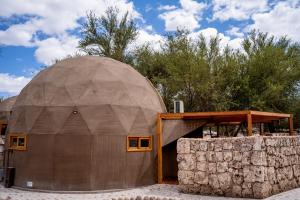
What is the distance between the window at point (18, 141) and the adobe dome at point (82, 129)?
8.3 inches

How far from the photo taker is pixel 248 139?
986 cm

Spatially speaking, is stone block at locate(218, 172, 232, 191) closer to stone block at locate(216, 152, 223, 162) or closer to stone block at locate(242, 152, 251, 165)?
stone block at locate(216, 152, 223, 162)

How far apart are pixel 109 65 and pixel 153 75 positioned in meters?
11.6

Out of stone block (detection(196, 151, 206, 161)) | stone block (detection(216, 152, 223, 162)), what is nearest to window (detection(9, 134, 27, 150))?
stone block (detection(196, 151, 206, 161))

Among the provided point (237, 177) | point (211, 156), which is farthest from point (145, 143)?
point (237, 177)

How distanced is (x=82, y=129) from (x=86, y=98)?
1223mm

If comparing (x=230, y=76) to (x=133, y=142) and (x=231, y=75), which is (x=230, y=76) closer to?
(x=231, y=75)

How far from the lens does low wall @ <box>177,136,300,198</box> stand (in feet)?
31.6

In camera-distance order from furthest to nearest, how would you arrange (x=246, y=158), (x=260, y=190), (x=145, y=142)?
1. (x=145, y=142)
2. (x=246, y=158)
3. (x=260, y=190)

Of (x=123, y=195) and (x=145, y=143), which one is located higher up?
(x=145, y=143)

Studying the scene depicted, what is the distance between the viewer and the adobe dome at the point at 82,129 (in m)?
11.2

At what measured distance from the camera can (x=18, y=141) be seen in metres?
12.1

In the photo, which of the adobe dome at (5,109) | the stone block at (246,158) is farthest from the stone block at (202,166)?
the adobe dome at (5,109)

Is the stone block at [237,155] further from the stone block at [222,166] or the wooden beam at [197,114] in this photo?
the wooden beam at [197,114]
